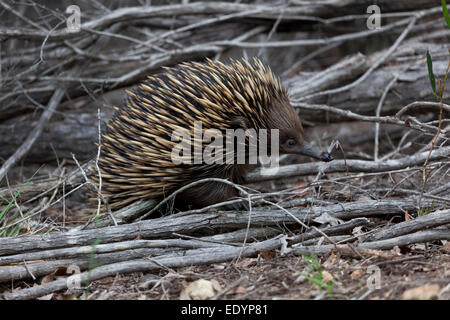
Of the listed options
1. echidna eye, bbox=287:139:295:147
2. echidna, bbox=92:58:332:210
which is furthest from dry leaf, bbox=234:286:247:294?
echidna eye, bbox=287:139:295:147

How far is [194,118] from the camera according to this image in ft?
11.7

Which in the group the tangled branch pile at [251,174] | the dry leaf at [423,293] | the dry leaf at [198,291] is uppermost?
the tangled branch pile at [251,174]

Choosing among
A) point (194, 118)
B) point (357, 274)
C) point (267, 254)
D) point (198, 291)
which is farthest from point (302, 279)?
point (194, 118)

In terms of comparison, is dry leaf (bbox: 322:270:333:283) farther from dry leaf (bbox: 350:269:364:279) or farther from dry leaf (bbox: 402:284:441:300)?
dry leaf (bbox: 402:284:441:300)

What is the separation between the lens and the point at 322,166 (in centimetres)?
383

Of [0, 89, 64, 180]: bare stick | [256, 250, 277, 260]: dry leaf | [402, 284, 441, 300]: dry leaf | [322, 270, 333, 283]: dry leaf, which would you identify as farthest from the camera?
[0, 89, 64, 180]: bare stick

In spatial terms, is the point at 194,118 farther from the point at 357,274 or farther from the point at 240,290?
the point at 357,274

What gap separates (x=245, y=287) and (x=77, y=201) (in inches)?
116

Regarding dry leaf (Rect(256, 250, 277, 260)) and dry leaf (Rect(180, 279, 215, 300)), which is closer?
dry leaf (Rect(180, 279, 215, 300))

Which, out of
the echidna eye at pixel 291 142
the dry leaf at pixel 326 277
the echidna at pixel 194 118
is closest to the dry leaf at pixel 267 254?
the dry leaf at pixel 326 277

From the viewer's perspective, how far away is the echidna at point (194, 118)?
357cm

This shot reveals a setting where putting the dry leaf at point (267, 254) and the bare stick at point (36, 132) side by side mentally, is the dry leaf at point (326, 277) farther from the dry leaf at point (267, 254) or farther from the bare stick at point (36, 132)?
the bare stick at point (36, 132)

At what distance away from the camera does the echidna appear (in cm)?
357
